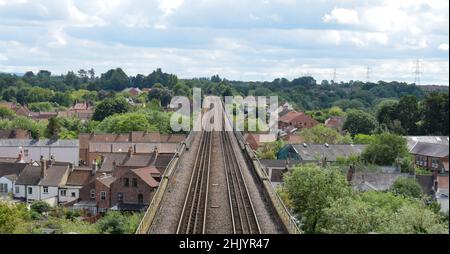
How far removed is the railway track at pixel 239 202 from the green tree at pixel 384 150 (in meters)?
5.06

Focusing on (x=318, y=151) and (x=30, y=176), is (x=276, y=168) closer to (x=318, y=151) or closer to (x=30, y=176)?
(x=318, y=151)

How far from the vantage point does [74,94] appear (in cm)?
7331

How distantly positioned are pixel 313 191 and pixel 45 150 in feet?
53.5

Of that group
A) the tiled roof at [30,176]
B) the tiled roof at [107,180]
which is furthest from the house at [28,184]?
the tiled roof at [107,180]

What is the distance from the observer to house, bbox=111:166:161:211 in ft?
61.8

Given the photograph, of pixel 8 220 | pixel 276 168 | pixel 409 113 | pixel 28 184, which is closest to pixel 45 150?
pixel 28 184

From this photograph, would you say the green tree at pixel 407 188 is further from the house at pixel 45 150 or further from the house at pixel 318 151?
the house at pixel 45 150

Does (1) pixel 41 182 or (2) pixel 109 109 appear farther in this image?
→ (2) pixel 109 109

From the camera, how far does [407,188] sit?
59.4ft

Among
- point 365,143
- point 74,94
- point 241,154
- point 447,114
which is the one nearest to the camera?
point 447,114

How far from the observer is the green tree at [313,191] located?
47.9ft

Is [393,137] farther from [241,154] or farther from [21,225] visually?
[21,225]
